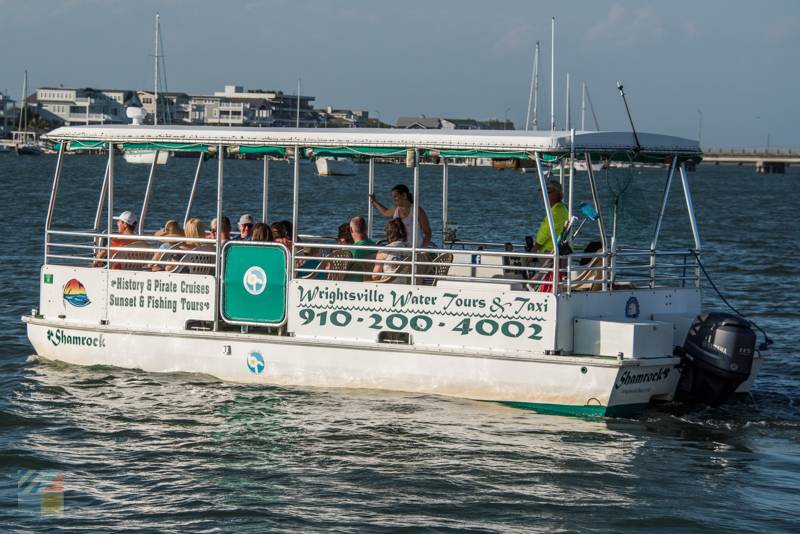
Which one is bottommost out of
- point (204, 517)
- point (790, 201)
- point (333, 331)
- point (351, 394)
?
point (204, 517)

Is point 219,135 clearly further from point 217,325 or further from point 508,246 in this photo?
point 508,246

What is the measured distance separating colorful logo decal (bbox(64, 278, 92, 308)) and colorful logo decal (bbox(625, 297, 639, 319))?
21.1ft

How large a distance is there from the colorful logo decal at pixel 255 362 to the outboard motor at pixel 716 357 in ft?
15.4

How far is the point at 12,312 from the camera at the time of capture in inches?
646

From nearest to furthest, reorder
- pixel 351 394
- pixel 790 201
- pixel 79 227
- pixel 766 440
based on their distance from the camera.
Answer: pixel 766 440 → pixel 351 394 → pixel 79 227 → pixel 790 201

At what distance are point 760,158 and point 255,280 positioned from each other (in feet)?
508

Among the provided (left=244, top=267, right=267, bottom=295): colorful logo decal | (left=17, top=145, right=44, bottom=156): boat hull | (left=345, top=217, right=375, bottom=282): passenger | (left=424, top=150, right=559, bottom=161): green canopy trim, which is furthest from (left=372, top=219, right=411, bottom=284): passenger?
(left=17, top=145, right=44, bottom=156): boat hull

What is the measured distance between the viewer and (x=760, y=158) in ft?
499

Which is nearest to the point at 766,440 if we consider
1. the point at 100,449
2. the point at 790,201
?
the point at 100,449

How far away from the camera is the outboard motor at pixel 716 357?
32.0 feet

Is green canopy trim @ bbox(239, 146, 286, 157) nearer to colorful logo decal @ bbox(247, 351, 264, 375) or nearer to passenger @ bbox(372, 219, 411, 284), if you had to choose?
passenger @ bbox(372, 219, 411, 284)

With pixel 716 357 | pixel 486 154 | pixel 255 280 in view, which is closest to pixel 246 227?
pixel 255 280

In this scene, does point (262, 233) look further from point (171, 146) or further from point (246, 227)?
point (171, 146)

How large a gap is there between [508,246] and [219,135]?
3.92m
